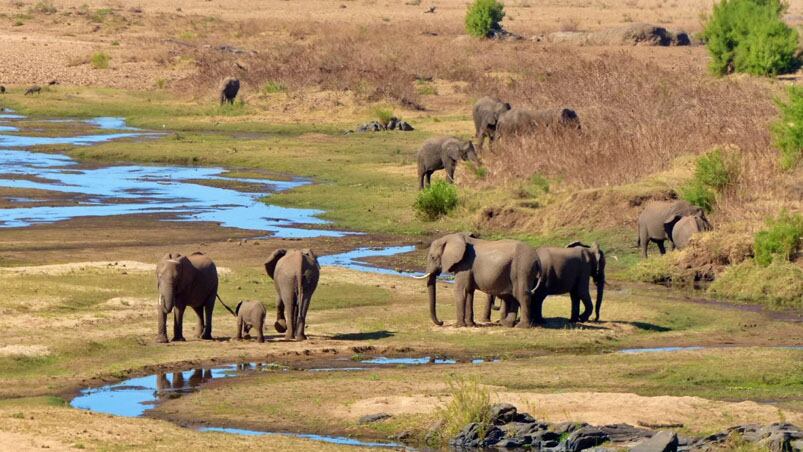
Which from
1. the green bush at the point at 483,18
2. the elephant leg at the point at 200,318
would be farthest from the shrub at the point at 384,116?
the elephant leg at the point at 200,318

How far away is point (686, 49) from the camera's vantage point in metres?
73.1

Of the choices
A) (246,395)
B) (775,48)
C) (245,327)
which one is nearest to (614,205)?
(245,327)

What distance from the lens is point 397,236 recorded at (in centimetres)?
3197

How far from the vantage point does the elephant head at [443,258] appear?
21516 millimetres

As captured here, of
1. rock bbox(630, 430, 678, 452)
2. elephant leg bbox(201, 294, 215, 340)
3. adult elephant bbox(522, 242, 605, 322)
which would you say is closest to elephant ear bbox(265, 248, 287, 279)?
elephant leg bbox(201, 294, 215, 340)

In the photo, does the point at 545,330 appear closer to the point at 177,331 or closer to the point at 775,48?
the point at 177,331

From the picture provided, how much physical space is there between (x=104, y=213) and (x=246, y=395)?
1876cm

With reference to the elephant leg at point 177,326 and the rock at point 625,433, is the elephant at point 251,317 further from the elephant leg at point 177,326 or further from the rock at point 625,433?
the rock at point 625,433

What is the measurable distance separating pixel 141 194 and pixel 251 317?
19232 millimetres

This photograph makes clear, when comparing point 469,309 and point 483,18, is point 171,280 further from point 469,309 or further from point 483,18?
point 483,18

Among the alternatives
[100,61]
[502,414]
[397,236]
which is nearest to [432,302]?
[502,414]

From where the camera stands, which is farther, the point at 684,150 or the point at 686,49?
the point at 686,49

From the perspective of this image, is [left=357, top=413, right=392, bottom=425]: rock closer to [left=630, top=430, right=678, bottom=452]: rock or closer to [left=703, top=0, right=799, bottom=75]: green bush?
[left=630, top=430, right=678, bottom=452]: rock

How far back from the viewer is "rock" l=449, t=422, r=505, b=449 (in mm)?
14664
